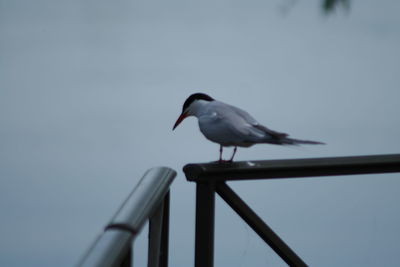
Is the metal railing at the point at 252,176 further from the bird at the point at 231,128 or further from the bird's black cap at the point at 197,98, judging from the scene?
the bird's black cap at the point at 197,98

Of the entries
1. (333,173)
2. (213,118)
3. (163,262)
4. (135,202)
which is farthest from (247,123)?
(135,202)

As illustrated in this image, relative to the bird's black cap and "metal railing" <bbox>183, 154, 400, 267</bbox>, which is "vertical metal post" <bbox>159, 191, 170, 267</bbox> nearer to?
"metal railing" <bbox>183, 154, 400, 267</bbox>

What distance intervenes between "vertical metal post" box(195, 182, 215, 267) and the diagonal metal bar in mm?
28

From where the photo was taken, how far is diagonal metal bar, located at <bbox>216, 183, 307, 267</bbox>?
4.89 feet

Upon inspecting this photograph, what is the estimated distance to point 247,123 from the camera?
206 cm

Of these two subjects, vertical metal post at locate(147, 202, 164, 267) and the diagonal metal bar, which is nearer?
vertical metal post at locate(147, 202, 164, 267)

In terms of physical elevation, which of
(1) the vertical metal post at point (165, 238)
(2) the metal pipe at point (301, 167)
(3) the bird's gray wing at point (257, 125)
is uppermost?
(3) the bird's gray wing at point (257, 125)

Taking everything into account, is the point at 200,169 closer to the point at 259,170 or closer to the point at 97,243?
the point at 259,170

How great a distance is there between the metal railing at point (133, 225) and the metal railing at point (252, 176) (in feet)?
0.47

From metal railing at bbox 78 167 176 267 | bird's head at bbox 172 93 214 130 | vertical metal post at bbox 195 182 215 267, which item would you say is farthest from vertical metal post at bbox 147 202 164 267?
bird's head at bbox 172 93 214 130

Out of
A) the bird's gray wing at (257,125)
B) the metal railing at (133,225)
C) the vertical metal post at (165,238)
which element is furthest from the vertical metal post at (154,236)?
the bird's gray wing at (257,125)

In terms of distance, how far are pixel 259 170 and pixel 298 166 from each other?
0.08 meters

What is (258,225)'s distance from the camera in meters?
1.50

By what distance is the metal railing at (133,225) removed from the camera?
2.53 feet
